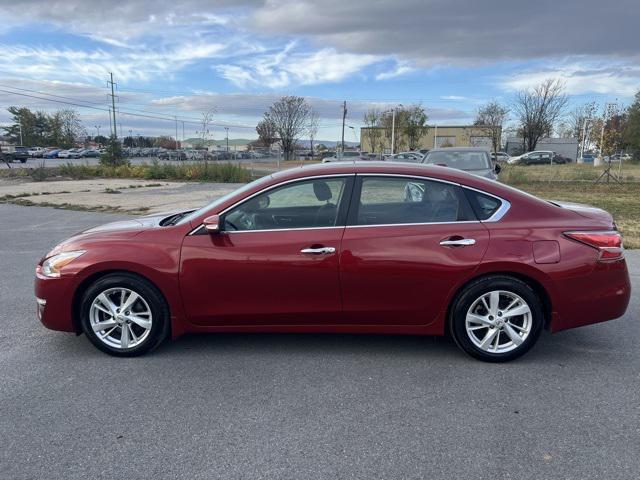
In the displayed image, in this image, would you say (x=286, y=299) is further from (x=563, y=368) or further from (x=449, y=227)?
(x=563, y=368)

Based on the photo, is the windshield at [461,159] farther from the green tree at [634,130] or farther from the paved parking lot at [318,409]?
the green tree at [634,130]

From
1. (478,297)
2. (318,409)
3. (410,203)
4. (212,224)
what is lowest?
(318,409)

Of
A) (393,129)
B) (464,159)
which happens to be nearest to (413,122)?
(393,129)

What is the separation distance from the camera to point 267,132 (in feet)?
242

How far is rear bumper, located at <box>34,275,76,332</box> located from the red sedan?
11 mm

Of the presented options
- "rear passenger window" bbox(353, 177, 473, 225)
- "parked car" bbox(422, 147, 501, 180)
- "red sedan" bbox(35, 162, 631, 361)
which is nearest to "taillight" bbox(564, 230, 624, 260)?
"red sedan" bbox(35, 162, 631, 361)

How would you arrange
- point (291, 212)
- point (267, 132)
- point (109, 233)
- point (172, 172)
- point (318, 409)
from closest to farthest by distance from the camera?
point (318, 409) → point (109, 233) → point (291, 212) → point (172, 172) → point (267, 132)

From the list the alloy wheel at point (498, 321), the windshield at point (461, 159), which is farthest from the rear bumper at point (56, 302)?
the windshield at point (461, 159)

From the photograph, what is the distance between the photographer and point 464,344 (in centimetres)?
407

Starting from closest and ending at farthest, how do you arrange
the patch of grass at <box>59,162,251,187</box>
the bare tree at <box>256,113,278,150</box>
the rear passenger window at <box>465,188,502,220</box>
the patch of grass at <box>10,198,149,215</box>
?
the rear passenger window at <box>465,188,502,220</box>, the patch of grass at <box>10,198,149,215</box>, the patch of grass at <box>59,162,251,187</box>, the bare tree at <box>256,113,278,150</box>

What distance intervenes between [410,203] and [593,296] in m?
1.60

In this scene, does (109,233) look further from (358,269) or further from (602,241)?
(602,241)

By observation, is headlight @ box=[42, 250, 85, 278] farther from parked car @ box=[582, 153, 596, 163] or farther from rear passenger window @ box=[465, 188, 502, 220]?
parked car @ box=[582, 153, 596, 163]

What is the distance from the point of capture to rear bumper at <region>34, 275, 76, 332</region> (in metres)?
4.14
